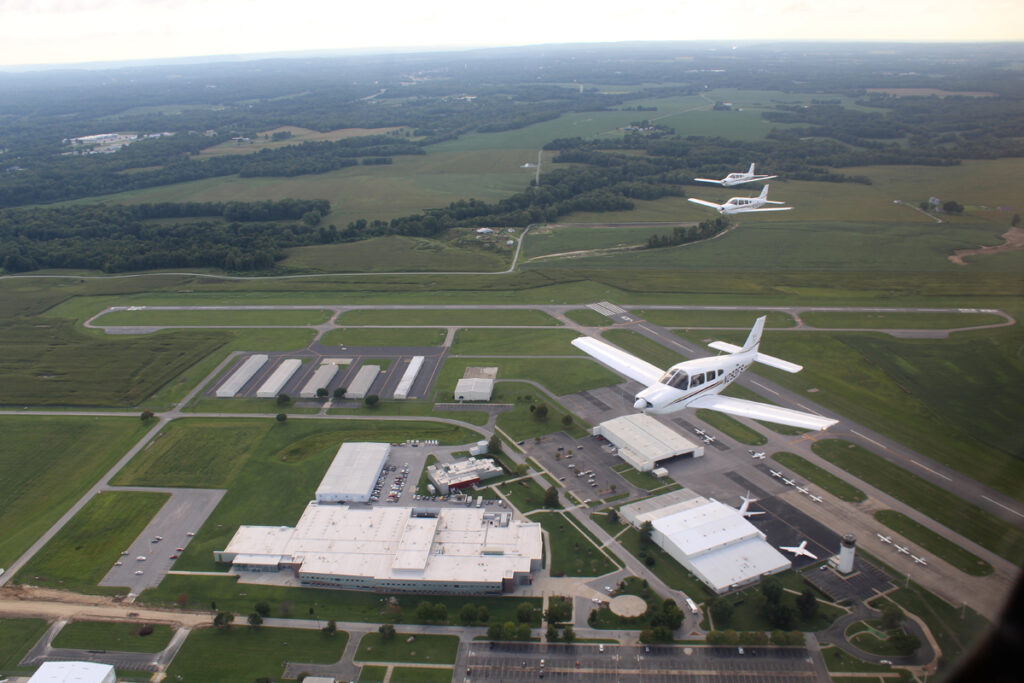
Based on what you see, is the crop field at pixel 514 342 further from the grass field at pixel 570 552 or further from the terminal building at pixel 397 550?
the grass field at pixel 570 552

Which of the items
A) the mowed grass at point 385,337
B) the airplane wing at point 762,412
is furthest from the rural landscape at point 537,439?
the airplane wing at point 762,412

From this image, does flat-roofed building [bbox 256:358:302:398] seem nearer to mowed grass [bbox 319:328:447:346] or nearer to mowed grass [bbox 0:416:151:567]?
mowed grass [bbox 319:328:447:346]

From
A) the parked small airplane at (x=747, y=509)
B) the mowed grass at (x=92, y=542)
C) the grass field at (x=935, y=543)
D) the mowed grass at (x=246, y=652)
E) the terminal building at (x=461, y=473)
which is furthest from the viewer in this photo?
the terminal building at (x=461, y=473)

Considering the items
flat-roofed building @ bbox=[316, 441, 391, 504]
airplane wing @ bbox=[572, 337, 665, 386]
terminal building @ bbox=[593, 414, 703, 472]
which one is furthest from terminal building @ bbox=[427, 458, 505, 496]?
airplane wing @ bbox=[572, 337, 665, 386]

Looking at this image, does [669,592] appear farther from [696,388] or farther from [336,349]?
[336,349]

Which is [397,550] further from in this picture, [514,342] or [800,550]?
[514,342]
